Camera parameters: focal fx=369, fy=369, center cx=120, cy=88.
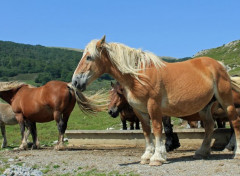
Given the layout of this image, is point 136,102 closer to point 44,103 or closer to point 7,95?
point 44,103

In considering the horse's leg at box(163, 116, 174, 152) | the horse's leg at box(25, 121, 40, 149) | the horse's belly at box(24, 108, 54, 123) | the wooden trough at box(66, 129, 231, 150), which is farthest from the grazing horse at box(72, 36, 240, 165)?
the horse's leg at box(25, 121, 40, 149)

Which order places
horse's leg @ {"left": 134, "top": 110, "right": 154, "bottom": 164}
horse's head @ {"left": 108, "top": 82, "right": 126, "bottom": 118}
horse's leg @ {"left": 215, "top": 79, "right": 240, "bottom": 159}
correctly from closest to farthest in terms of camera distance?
horse's leg @ {"left": 134, "top": 110, "right": 154, "bottom": 164} < horse's leg @ {"left": 215, "top": 79, "right": 240, "bottom": 159} < horse's head @ {"left": 108, "top": 82, "right": 126, "bottom": 118}

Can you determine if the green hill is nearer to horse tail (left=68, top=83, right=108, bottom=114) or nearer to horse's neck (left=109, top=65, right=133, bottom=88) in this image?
horse tail (left=68, top=83, right=108, bottom=114)

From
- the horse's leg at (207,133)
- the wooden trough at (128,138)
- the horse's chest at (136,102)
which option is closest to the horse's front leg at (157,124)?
the horse's chest at (136,102)

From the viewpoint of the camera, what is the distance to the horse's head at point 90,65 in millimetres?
7301

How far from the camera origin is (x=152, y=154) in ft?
25.3

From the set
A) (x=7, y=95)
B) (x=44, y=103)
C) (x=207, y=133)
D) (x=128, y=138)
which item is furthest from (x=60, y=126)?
(x=207, y=133)

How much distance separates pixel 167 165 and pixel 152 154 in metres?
0.76

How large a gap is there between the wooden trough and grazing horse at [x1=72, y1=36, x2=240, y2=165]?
6.89 feet

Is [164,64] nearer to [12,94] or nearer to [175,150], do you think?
[175,150]

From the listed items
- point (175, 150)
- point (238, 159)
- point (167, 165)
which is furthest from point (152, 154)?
point (175, 150)

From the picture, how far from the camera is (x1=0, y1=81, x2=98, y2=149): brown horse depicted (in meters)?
11.5

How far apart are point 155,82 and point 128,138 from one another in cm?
458

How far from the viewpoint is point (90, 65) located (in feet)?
24.2
